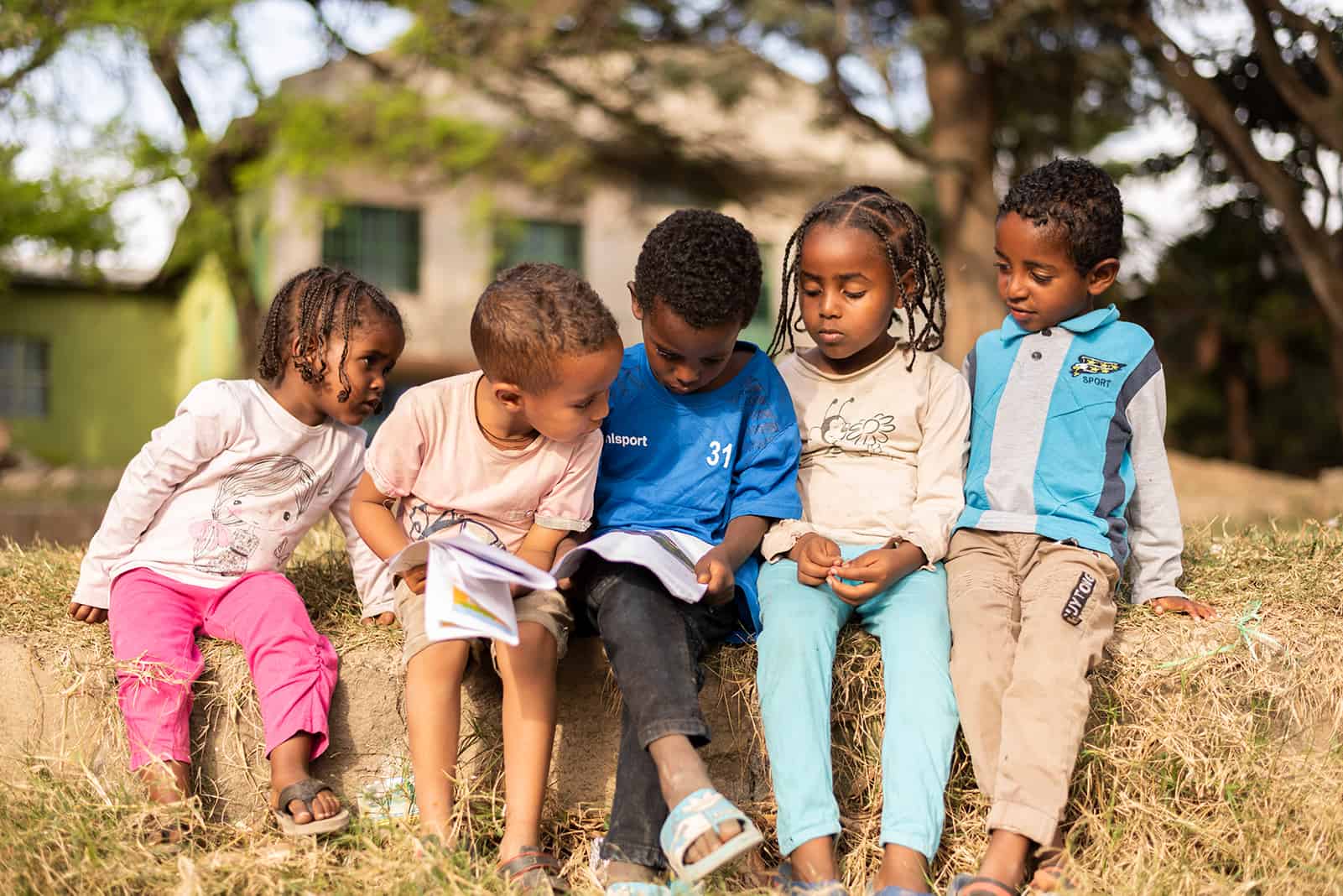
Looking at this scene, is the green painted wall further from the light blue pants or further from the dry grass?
the light blue pants

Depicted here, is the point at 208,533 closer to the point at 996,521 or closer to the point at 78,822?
the point at 78,822

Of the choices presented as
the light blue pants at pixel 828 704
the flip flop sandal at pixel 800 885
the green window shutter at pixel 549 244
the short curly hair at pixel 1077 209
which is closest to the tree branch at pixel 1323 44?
the short curly hair at pixel 1077 209

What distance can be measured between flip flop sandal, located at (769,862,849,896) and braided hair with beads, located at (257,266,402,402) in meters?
1.71

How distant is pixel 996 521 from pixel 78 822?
236 cm

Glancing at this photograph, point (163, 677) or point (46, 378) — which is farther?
point (46, 378)

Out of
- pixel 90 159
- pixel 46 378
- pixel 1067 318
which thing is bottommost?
pixel 46 378

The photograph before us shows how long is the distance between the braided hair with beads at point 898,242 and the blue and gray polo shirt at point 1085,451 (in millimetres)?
291

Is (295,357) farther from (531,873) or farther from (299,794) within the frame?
(531,873)

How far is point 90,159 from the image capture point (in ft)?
45.3

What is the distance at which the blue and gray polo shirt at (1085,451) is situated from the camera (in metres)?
3.18

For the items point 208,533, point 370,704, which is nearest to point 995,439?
point 370,704

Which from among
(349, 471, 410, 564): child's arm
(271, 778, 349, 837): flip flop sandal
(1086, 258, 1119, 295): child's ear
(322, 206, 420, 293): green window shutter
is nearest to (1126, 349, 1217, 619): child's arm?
(1086, 258, 1119, 295): child's ear

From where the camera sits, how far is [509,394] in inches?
113

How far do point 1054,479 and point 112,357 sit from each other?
23.0 metres
